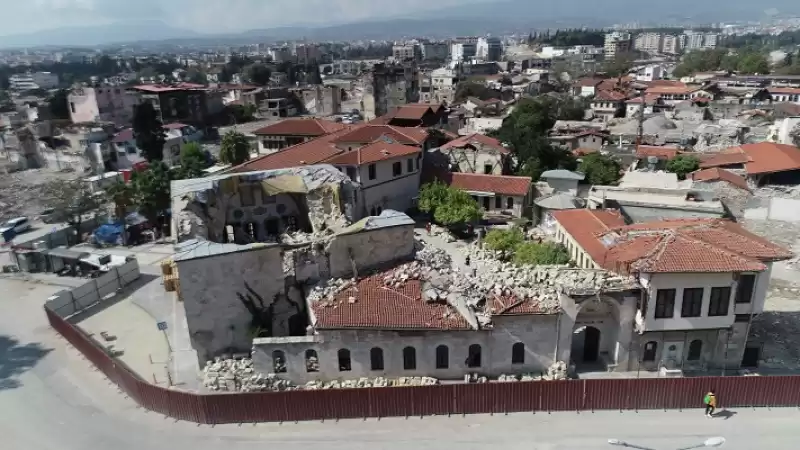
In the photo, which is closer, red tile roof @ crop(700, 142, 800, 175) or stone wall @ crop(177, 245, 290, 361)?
stone wall @ crop(177, 245, 290, 361)

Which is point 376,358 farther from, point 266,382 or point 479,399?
point 266,382

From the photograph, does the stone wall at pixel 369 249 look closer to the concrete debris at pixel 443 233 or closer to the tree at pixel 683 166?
the concrete debris at pixel 443 233

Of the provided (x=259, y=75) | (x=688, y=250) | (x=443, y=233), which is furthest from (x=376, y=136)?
(x=259, y=75)

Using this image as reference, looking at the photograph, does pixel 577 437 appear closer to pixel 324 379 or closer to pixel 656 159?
pixel 324 379

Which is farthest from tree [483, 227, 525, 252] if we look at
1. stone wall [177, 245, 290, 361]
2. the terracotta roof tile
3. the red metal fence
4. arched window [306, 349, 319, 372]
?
arched window [306, 349, 319, 372]

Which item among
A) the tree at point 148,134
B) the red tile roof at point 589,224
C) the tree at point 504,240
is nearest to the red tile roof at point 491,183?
the red tile roof at point 589,224

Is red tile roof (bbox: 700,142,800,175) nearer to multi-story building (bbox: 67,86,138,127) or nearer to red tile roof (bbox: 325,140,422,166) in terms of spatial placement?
red tile roof (bbox: 325,140,422,166)

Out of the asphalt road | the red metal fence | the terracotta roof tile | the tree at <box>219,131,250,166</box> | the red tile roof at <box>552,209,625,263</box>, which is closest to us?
the asphalt road
